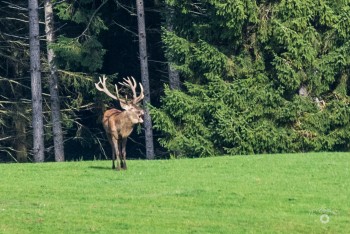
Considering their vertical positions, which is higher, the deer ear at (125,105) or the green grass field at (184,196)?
the deer ear at (125,105)

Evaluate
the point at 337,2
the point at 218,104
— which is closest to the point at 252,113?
the point at 218,104

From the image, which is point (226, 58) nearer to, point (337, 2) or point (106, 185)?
point (337, 2)

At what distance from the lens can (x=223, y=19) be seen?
39.8 m

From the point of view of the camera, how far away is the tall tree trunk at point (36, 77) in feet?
145

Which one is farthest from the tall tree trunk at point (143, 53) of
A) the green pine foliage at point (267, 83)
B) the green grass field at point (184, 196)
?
the green grass field at point (184, 196)

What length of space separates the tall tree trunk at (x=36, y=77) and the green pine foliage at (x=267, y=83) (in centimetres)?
583

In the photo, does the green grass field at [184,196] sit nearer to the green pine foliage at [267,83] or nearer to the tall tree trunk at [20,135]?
the green pine foliage at [267,83]

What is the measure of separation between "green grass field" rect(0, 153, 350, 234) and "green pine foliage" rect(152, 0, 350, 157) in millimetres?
6863

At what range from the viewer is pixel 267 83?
39.6 metres

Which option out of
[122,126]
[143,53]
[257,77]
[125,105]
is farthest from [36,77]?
[122,126]

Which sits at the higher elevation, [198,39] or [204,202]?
[198,39]

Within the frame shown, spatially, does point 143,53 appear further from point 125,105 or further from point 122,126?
point 122,126

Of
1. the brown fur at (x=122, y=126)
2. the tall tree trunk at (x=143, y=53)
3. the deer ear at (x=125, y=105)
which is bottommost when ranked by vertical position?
the brown fur at (x=122, y=126)

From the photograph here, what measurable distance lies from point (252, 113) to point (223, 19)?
117 inches
